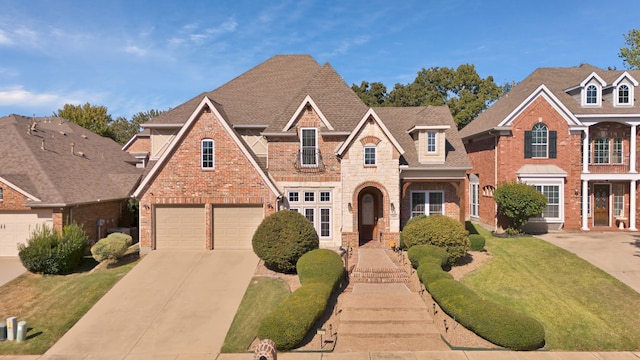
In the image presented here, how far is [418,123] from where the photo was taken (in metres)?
22.7

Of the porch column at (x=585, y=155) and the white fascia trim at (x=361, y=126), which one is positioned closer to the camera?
the white fascia trim at (x=361, y=126)

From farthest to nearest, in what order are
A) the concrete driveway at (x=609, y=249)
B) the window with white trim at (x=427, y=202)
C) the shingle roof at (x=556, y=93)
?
the shingle roof at (x=556, y=93)
the window with white trim at (x=427, y=202)
the concrete driveway at (x=609, y=249)

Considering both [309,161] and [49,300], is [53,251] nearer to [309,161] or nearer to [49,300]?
[49,300]

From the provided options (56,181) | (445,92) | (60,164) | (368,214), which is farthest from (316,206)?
(445,92)

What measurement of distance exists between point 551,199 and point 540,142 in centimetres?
382

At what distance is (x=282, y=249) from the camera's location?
1625 cm

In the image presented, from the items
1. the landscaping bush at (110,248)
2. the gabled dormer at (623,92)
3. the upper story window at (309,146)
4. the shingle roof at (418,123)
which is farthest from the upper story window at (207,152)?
the gabled dormer at (623,92)

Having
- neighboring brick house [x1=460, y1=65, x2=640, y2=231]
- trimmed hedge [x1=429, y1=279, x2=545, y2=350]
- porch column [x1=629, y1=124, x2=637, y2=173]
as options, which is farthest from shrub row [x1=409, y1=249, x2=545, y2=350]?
porch column [x1=629, y1=124, x2=637, y2=173]

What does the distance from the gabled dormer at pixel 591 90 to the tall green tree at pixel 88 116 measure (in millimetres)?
52888

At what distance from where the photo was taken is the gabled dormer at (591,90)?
25234 mm

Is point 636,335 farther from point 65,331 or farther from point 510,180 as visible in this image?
point 65,331

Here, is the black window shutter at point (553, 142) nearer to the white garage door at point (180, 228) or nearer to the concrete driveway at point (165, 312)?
the concrete driveway at point (165, 312)

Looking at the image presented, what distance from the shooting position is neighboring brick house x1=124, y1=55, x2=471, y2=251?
64.5 ft

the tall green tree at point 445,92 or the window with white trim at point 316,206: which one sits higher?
the tall green tree at point 445,92
